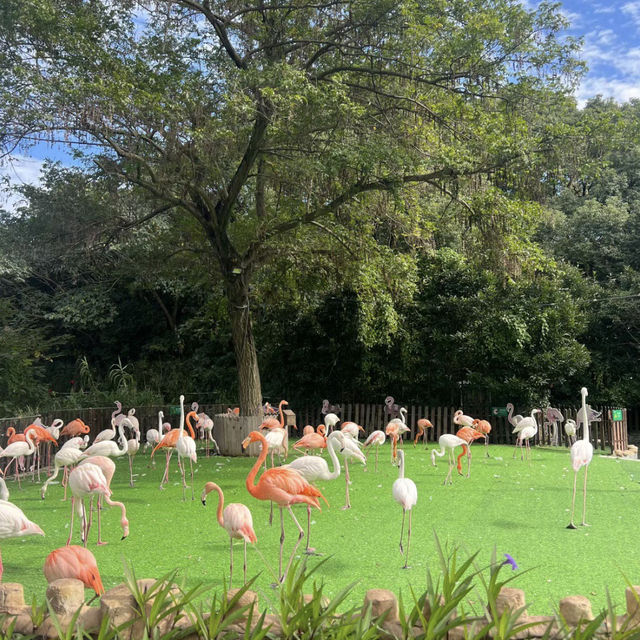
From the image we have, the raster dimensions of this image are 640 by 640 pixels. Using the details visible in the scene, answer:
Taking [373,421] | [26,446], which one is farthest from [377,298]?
[26,446]

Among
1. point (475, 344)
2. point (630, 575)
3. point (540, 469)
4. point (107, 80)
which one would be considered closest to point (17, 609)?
point (630, 575)

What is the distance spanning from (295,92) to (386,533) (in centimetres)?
628

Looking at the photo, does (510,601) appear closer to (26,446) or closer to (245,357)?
(26,446)

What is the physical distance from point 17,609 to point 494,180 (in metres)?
9.88

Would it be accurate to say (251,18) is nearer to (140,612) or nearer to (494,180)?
(494,180)

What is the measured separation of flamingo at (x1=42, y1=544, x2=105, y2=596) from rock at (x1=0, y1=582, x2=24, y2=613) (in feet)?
0.92

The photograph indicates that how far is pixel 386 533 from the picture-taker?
242 inches

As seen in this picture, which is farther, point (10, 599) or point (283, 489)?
point (283, 489)

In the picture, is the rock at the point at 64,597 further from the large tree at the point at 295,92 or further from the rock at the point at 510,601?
the large tree at the point at 295,92

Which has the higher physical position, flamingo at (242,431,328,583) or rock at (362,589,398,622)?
flamingo at (242,431,328,583)

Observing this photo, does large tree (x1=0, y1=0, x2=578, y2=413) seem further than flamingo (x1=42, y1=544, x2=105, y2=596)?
Yes

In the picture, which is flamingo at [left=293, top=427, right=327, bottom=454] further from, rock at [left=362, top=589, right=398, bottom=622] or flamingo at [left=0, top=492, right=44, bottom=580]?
rock at [left=362, top=589, right=398, bottom=622]

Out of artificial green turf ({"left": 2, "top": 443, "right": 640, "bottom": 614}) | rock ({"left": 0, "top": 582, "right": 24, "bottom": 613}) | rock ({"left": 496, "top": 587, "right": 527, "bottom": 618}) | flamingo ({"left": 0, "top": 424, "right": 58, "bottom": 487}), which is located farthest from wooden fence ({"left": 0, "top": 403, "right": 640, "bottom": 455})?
rock ({"left": 496, "top": 587, "right": 527, "bottom": 618})

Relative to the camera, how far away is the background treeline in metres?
12.1
